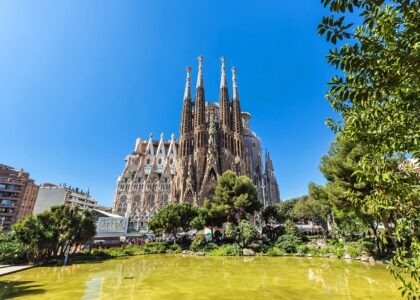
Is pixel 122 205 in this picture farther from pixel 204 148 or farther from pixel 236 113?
pixel 236 113

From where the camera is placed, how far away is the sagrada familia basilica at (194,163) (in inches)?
1801

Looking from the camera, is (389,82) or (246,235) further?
(246,235)

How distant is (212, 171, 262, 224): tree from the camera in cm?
2600

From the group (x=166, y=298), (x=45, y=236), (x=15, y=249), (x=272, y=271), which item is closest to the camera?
(x=166, y=298)

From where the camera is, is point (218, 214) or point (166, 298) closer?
point (166, 298)

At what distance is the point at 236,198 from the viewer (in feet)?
86.8

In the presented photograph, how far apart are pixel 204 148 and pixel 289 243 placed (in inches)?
1175

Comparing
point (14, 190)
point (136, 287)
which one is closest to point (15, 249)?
point (136, 287)

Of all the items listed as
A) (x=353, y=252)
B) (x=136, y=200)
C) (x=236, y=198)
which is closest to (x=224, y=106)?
(x=236, y=198)

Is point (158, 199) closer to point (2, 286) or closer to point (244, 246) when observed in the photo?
point (244, 246)

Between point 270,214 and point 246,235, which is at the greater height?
point 270,214

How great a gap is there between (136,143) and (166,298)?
66.8 metres

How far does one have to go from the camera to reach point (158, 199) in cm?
5375

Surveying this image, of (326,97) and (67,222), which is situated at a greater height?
(326,97)
